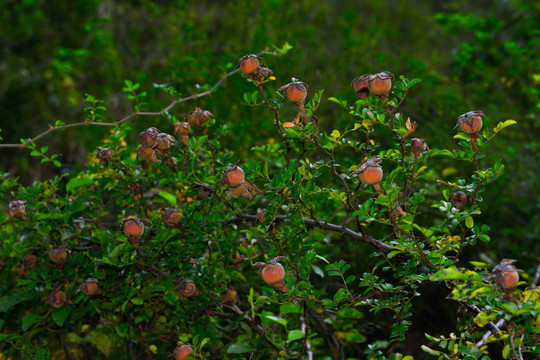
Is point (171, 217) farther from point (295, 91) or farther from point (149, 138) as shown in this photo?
point (295, 91)

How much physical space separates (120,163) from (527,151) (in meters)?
1.95

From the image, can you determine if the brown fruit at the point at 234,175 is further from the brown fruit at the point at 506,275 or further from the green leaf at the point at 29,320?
the green leaf at the point at 29,320

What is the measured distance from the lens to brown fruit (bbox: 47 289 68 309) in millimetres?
1153

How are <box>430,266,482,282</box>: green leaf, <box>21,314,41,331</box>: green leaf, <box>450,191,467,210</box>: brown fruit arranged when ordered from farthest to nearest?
<box>21,314,41,331</box>: green leaf, <box>450,191,467,210</box>: brown fruit, <box>430,266,482,282</box>: green leaf

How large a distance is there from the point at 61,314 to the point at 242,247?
0.41 m

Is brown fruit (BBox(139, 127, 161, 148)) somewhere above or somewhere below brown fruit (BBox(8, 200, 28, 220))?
above

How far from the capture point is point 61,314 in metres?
1.16

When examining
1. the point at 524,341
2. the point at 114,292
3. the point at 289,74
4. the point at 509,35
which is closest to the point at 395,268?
the point at 524,341

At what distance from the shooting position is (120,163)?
128cm

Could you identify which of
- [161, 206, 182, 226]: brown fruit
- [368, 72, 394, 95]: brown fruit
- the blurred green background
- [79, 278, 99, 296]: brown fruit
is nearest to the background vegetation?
the blurred green background

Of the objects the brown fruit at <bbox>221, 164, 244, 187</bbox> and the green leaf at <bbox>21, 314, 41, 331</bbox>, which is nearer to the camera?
the brown fruit at <bbox>221, 164, 244, 187</bbox>

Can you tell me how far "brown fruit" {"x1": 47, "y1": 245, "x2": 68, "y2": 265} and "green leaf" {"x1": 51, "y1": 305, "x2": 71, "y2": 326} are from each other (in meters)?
0.10

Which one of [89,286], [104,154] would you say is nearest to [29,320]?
[89,286]

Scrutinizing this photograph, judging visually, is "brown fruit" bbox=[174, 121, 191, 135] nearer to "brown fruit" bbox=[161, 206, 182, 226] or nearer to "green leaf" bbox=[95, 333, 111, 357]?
"brown fruit" bbox=[161, 206, 182, 226]
